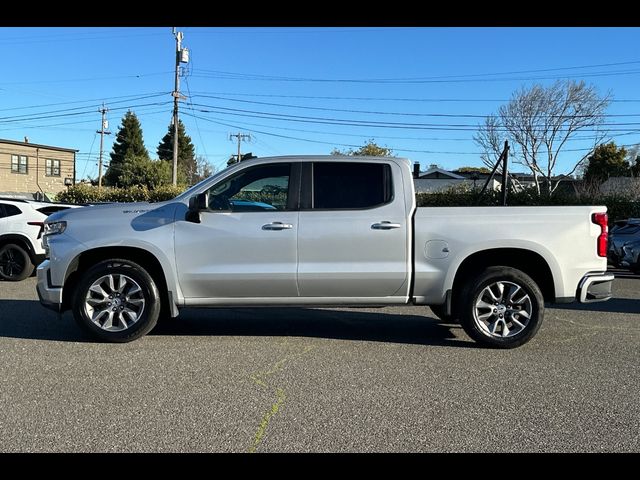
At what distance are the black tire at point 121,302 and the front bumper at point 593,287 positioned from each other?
14.6 ft

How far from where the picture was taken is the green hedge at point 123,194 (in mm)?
26625

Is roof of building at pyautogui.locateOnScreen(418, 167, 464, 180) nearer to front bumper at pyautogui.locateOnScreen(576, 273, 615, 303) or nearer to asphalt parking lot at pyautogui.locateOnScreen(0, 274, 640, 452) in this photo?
asphalt parking lot at pyautogui.locateOnScreen(0, 274, 640, 452)

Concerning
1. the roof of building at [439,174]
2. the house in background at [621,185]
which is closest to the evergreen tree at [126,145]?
the roof of building at [439,174]

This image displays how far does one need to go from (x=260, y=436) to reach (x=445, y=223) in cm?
311

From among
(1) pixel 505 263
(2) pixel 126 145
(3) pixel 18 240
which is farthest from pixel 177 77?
(2) pixel 126 145

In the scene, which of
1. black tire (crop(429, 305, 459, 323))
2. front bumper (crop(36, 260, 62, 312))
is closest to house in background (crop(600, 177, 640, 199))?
black tire (crop(429, 305, 459, 323))

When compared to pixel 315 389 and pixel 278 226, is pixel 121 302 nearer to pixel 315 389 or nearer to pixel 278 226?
pixel 278 226

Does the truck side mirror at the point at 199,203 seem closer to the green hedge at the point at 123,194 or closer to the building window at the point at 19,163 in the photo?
the green hedge at the point at 123,194

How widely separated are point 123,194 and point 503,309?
83.6 ft

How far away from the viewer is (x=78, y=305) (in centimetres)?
567

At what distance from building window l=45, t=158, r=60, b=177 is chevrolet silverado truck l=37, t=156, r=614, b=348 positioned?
5457 centimetres

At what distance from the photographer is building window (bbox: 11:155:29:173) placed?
51.1 metres

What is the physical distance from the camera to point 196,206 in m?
5.64

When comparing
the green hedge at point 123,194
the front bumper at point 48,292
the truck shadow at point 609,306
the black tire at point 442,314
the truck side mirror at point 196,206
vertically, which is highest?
the green hedge at point 123,194
